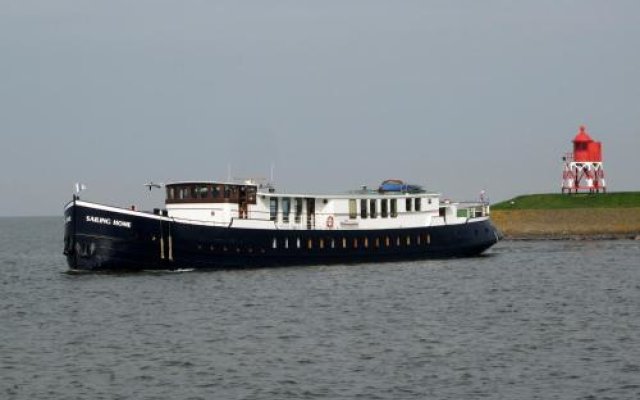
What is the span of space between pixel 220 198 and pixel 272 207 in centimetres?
418

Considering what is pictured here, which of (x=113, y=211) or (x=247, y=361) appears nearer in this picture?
(x=247, y=361)

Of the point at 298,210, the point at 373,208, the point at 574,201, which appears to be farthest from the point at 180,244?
the point at 574,201

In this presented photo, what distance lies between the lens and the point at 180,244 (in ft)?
188

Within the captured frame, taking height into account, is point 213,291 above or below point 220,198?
below

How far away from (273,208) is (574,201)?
5786cm

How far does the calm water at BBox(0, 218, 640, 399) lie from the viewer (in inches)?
1195

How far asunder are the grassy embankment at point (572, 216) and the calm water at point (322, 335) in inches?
1737

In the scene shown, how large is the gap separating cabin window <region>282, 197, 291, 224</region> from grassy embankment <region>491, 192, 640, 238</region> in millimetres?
48785

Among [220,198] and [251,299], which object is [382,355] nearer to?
[251,299]

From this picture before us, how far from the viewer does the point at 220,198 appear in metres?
60.7

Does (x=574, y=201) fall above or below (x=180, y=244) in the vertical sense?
above

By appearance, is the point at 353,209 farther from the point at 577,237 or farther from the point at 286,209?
the point at 577,237

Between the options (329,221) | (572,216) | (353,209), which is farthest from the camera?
(572,216)

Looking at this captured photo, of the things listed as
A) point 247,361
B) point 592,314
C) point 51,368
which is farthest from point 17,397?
point 592,314
